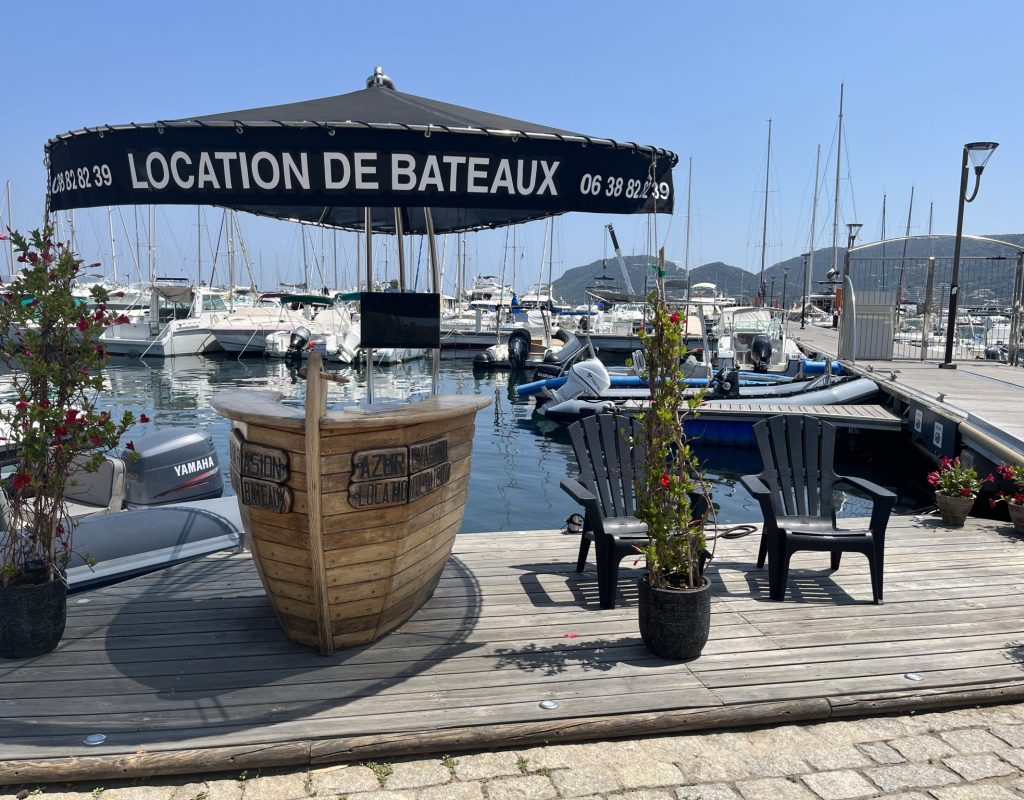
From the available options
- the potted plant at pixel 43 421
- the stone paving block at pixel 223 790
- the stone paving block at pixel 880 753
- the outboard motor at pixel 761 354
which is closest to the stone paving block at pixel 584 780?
the stone paving block at pixel 880 753

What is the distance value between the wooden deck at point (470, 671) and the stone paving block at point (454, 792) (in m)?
0.20

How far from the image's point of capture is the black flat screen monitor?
14.4 ft

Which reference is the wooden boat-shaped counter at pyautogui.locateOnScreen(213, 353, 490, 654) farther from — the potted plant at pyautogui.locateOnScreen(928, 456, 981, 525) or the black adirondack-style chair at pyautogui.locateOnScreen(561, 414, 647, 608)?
the potted plant at pyautogui.locateOnScreen(928, 456, 981, 525)

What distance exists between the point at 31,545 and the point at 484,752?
2300 mm

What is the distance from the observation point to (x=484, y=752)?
290 centimetres

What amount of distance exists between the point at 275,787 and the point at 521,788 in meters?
0.86

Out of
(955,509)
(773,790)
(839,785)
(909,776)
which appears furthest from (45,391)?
(955,509)

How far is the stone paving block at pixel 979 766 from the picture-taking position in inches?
108

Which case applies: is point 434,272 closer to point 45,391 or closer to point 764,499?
point 45,391

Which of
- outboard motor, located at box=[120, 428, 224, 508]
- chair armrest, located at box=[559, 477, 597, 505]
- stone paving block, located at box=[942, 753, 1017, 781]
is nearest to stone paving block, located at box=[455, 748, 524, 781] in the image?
stone paving block, located at box=[942, 753, 1017, 781]

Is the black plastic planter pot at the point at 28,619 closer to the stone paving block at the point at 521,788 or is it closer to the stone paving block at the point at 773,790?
the stone paving block at the point at 521,788

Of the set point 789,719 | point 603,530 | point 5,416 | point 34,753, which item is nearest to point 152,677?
point 34,753

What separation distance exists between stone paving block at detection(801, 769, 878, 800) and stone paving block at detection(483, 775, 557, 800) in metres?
0.91

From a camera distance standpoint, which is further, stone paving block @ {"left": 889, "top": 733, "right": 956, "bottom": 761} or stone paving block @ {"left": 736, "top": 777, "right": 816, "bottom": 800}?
stone paving block @ {"left": 889, "top": 733, "right": 956, "bottom": 761}
